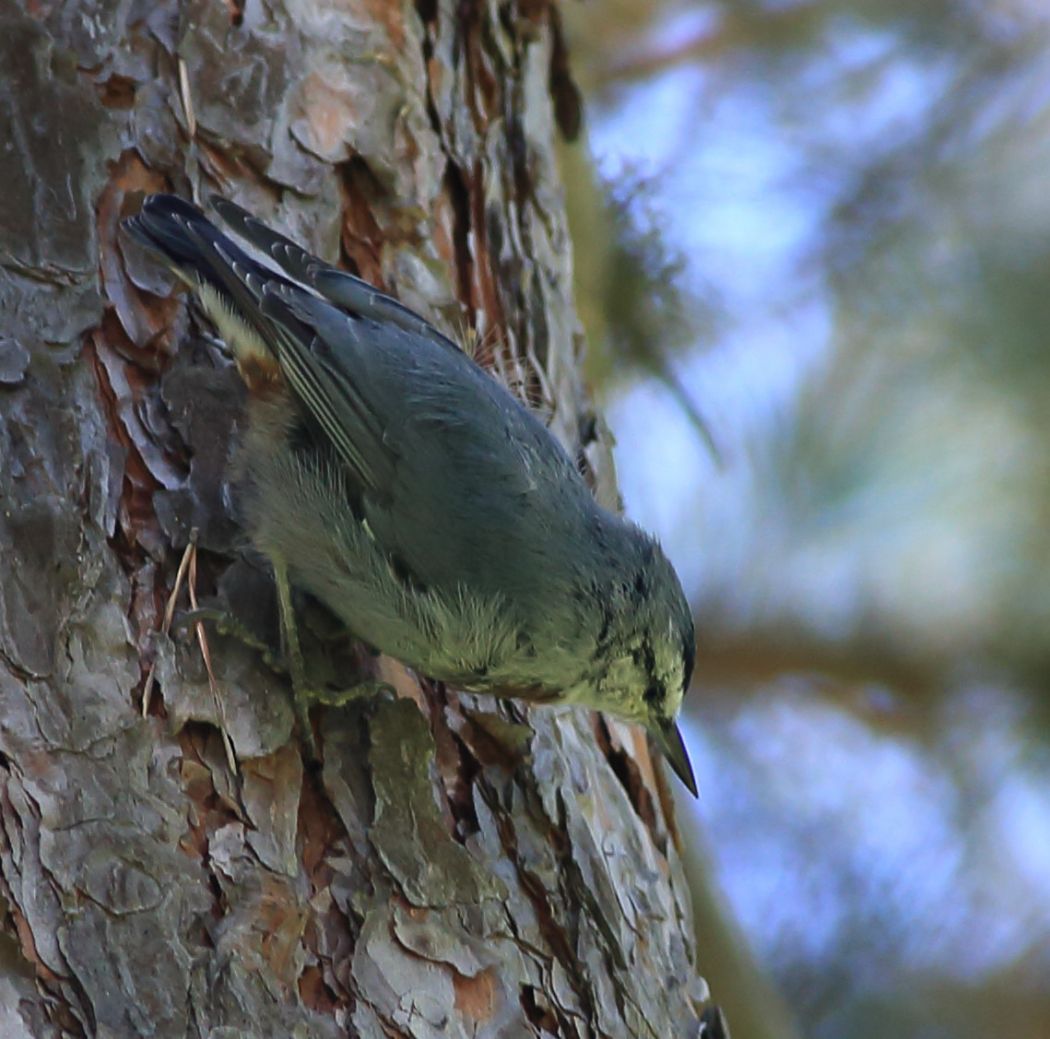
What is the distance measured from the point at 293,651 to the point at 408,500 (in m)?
0.32

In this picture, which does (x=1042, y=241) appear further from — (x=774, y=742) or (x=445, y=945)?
(x=445, y=945)

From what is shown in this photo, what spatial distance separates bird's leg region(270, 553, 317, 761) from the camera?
2125mm

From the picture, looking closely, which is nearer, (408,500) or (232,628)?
(232,628)

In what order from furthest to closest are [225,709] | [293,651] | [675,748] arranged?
[675,748] < [293,651] < [225,709]

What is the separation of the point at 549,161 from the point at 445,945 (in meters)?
1.92

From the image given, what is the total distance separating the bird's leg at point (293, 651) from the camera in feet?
6.97

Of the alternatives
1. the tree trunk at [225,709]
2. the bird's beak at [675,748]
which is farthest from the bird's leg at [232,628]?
the bird's beak at [675,748]

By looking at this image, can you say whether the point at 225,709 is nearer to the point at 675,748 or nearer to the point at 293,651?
the point at 293,651

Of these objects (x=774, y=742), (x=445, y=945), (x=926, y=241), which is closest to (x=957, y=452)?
(x=926, y=241)

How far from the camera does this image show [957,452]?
3.81m

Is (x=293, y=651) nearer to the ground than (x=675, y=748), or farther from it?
nearer to the ground

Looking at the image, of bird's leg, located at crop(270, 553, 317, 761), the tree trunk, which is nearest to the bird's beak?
the tree trunk

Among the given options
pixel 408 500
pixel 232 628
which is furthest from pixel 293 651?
pixel 408 500

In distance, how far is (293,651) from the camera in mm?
2207
